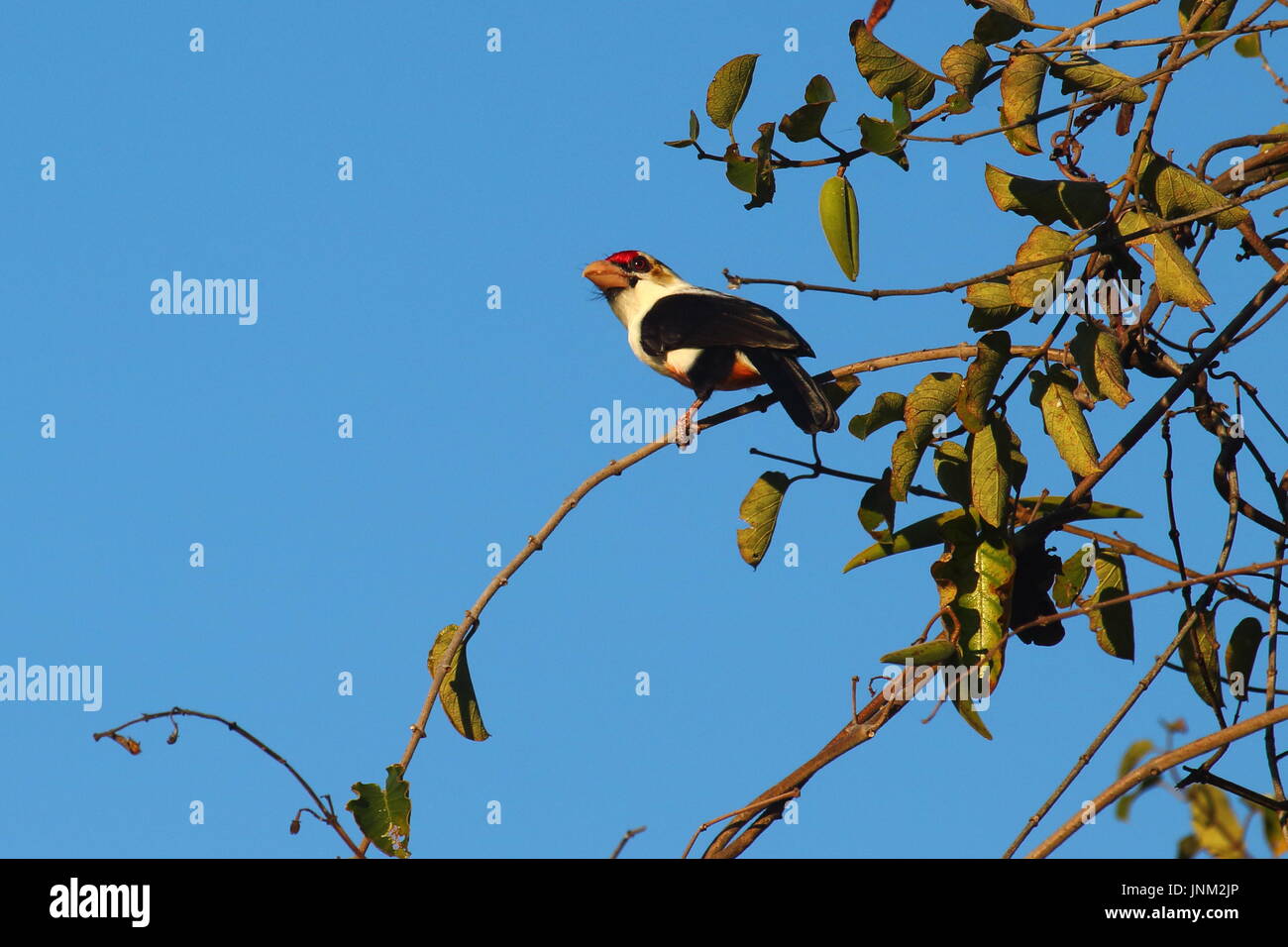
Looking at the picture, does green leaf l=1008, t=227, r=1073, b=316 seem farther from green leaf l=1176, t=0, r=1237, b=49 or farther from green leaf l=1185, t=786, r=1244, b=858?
green leaf l=1185, t=786, r=1244, b=858

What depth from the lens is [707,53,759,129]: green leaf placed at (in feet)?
9.96

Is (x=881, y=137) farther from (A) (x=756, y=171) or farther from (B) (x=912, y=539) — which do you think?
(B) (x=912, y=539)

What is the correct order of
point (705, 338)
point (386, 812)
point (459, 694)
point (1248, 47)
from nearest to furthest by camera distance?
point (386, 812), point (459, 694), point (1248, 47), point (705, 338)

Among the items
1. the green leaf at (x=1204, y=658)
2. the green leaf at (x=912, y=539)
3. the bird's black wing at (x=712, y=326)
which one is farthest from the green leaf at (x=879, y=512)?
the bird's black wing at (x=712, y=326)

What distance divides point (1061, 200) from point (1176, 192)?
0.21 meters

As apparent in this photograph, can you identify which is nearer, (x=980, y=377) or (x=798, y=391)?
(x=980, y=377)

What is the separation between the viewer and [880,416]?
11.1 feet

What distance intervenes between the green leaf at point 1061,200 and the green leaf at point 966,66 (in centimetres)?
21

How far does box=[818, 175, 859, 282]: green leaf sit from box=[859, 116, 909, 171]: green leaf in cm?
11

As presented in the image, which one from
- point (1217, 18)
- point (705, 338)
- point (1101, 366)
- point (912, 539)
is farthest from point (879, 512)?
point (705, 338)

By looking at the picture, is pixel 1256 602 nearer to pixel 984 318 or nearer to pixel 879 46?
pixel 984 318

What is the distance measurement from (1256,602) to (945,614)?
67 cm

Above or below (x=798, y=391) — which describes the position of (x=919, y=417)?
below
